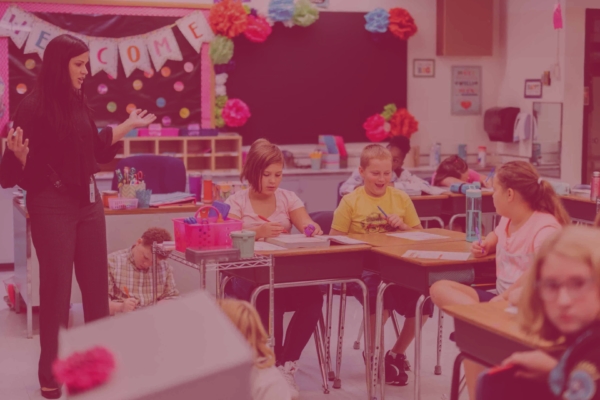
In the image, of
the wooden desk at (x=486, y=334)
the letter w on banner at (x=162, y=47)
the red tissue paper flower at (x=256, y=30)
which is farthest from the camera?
the red tissue paper flower at (x=256, y=30)

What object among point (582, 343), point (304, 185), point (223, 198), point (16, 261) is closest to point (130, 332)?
point (582, 343)

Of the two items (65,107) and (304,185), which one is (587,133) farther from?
(65,107)

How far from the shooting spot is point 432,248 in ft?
13.9

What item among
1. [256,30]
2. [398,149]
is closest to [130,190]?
[398,149]

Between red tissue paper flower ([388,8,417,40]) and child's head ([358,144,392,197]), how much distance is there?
3.90 meters

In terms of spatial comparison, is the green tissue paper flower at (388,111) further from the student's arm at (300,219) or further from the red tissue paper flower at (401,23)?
the student's arm at (300,219)

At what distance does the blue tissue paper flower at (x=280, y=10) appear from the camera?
807 centimetres

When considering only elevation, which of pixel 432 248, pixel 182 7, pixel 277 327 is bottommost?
pixel 277 327

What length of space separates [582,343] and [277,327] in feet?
8.06

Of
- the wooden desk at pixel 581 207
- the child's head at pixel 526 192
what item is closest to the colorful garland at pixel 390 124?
the wooden desk at pixel 581 207

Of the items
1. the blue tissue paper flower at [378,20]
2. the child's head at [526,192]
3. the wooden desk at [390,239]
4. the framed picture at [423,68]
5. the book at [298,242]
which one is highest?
the blue tissue paper flower at [378,20]

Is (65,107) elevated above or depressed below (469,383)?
above

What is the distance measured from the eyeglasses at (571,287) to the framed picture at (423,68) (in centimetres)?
669

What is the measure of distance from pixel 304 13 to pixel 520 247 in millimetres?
4835
